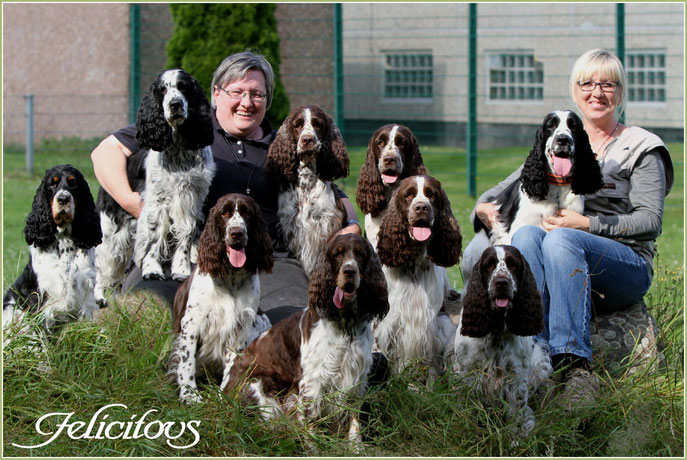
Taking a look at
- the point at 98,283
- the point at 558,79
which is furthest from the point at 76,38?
the point at 98,283

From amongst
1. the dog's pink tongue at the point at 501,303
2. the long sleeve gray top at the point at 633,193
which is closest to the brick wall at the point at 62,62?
the long sleeve gray top at the point at 633,193

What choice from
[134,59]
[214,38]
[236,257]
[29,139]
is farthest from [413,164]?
[29,139]

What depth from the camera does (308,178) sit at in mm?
5348

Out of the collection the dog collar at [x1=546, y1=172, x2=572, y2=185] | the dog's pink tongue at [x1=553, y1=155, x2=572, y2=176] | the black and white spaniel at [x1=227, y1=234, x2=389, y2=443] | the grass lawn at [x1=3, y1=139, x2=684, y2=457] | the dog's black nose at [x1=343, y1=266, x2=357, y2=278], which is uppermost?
the dog's pink tongue at [x1=553, y1=155, x2=572, y2=176]

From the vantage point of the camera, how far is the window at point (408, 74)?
58.5ft

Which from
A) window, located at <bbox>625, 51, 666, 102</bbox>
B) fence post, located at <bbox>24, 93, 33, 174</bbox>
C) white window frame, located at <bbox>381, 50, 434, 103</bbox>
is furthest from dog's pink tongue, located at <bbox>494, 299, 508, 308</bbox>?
white window frame, located at <bbox>381, 50, 434, 103</bbox>

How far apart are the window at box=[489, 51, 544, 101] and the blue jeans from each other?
11751mm

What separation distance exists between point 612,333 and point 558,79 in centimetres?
1272

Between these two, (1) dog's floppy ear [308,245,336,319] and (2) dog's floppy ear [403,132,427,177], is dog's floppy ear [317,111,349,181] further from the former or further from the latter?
(1) dog's floppy ear [308,245,336,319]

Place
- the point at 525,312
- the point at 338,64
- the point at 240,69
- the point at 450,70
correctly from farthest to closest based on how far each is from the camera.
A: 1. the point at 450,70
2. the point at 338,64
3. the point at 240,69
4. the point at 525,312

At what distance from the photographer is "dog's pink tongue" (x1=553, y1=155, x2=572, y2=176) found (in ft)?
15.9

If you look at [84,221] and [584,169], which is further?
[584,169]

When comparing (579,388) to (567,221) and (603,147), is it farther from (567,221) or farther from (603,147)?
(603,147)

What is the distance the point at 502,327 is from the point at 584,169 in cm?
119
